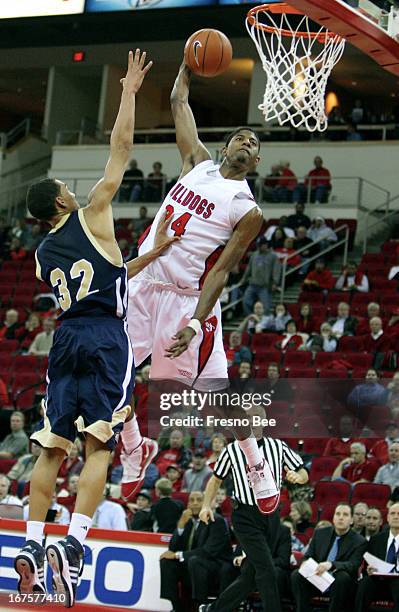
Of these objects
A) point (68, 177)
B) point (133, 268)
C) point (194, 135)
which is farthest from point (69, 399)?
point (68, 177)

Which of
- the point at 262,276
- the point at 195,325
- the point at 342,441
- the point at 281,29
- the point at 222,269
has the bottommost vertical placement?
the point at 342,441

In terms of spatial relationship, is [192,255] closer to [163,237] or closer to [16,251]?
[163,237]

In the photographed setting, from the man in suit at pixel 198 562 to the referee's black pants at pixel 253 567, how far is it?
67 cm

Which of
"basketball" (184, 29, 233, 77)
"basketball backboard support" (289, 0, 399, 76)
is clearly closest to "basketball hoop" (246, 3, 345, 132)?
"basketball backboard support" (289, 0, 399, 76)

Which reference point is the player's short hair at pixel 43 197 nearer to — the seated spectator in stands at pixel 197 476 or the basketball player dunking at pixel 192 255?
the basketball player dunking at pixel 192 255

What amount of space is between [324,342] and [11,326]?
19.7 ft

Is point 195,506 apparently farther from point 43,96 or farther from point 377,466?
point 43,96

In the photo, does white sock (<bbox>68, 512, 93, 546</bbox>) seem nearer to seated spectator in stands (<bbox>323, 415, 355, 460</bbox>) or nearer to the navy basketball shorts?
the navy basketball shorts

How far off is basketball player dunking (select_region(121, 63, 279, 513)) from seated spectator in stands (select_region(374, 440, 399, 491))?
4799 millimetres

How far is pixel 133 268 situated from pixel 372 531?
493cm

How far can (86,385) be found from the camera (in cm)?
599

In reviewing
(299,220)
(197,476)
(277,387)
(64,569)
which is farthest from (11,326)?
(64,569)

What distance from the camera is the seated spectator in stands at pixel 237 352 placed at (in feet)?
51.4

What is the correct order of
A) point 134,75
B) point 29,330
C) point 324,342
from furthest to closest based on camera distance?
point 29,330 → point 324,342 → point 134,75
